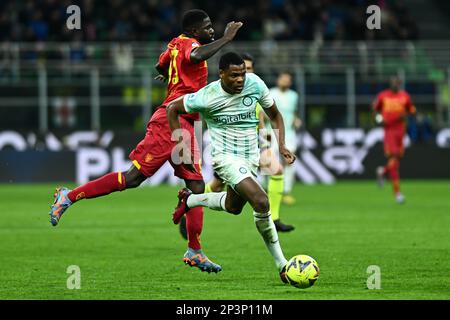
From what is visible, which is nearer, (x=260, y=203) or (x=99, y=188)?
(x=260, y=203)

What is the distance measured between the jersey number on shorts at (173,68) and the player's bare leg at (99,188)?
926 mm

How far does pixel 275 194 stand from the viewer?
14.2 m

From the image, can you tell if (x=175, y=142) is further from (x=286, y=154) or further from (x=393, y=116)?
(x=393, y=116)

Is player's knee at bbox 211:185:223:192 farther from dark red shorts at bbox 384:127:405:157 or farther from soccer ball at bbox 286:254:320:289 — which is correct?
dark red shorts at bbox 384:127:405:157

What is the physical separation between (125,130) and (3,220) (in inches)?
364

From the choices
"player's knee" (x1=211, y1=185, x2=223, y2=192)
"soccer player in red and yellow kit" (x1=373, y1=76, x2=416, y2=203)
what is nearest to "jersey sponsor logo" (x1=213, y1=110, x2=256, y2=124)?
"player's knee" (x1=211, y1=185, x2=223, y2=192)

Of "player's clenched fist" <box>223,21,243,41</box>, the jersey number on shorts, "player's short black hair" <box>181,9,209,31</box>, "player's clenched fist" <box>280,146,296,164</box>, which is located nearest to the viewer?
"player's clenched fist" <box>280,146,296,164</box>

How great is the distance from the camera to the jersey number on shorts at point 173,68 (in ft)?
35.4

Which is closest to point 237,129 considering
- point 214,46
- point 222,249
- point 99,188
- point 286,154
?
point 286,154

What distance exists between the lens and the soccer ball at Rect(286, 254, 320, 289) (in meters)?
9.05

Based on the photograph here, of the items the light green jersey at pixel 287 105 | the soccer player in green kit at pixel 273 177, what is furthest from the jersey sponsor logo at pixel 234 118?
the light green jersey at pixel 287 105

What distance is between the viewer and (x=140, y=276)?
1006cm

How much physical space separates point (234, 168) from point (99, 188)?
6.05 feet

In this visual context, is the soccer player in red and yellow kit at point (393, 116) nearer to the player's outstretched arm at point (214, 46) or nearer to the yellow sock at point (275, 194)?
the yellow sock at point (275, 194)
